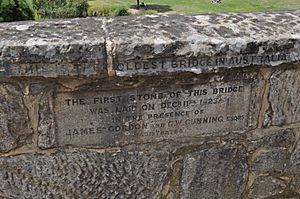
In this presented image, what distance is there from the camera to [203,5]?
2891 centimetres

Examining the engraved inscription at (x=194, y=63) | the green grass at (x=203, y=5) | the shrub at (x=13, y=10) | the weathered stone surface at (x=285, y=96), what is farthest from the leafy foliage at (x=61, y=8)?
the engraved inscription at (x=194, y=63)

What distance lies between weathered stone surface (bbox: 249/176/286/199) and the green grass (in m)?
20.4

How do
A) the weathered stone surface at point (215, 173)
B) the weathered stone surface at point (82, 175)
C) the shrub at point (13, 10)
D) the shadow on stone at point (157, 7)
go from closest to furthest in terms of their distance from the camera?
the weathered stone surface at point (82, 175)
the weathered stone surface at point (215, 173)
the shrub at point (13, 10)
the shadow on stone at point (157, 7)

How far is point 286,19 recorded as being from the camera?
7.70ft

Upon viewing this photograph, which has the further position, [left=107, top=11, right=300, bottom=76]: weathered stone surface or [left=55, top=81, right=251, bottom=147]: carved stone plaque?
[left=55, top=81, right=251, bottom=147]: carved stone plaque

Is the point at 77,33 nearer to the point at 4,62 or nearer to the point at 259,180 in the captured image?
the point at 4,62

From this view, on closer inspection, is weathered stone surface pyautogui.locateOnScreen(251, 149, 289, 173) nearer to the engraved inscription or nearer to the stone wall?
the stone wall

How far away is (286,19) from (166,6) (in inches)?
1088

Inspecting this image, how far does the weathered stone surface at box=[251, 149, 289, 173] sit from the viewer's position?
2438 millimetres

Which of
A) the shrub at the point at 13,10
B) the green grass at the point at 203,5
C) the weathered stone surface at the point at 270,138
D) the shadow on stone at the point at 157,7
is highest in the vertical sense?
the weathered stone surface at the point at 270,138

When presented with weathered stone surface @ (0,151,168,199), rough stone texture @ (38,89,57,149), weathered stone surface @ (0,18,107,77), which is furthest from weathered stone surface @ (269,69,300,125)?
rough stone texture @ (38,89,57,149)

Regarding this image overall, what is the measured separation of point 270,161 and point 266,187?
0.18 meters

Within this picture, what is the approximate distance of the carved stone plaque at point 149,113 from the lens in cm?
208

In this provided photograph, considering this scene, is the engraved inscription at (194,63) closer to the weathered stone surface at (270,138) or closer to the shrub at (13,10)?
the weathered stone surface at (270,138)
